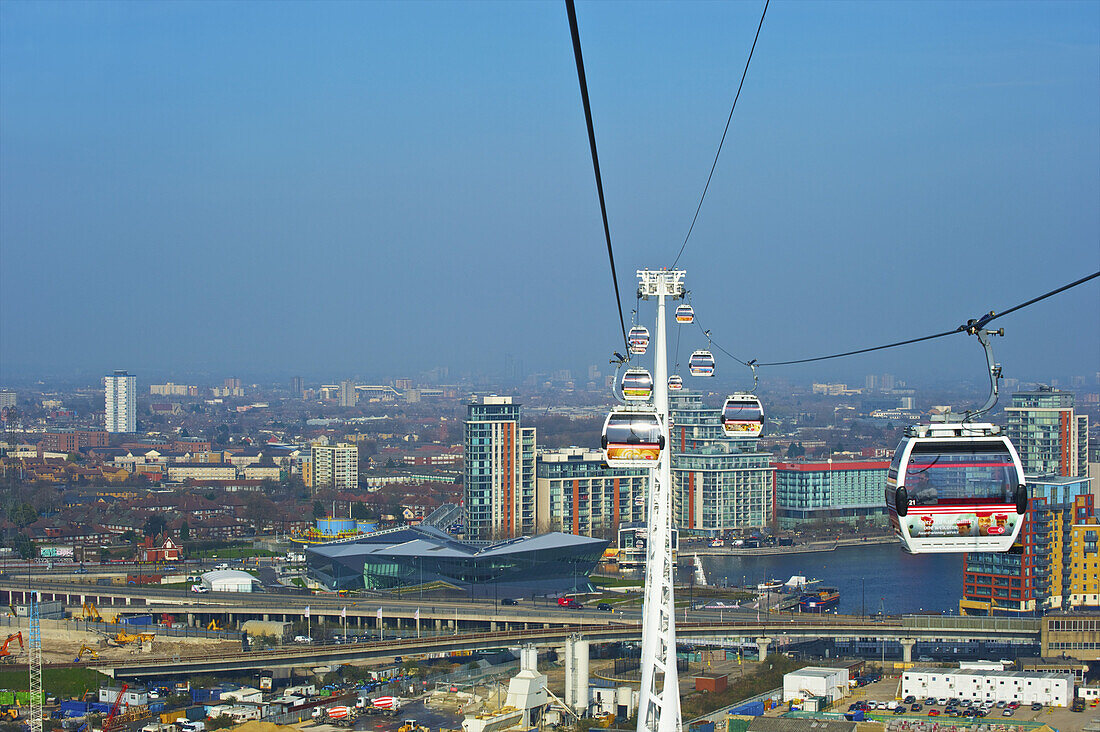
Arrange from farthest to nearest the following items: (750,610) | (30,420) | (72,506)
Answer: (30,420)
(72,506)
(750,610)

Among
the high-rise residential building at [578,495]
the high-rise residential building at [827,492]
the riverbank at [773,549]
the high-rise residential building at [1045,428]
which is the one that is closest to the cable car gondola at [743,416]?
the riverbank at [773,549]

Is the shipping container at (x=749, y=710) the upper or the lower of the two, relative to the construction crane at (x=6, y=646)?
upper

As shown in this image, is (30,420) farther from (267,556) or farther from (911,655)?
(911,655)

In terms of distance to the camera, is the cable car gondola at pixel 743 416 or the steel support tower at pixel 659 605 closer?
the steel support tower at pixel 659 605

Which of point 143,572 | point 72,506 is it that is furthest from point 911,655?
point 72,506

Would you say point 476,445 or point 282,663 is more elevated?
point 476,445

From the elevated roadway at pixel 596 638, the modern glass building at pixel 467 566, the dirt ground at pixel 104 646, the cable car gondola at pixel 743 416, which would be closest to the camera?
the cable car gondola at pixel 743 416

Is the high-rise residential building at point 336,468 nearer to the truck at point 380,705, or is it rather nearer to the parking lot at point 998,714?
the truck at point 380,705
